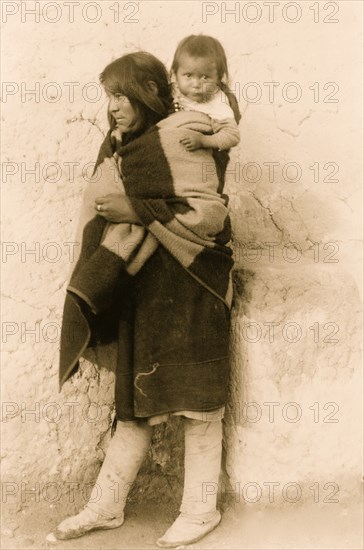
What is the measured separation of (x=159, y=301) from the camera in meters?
2.43

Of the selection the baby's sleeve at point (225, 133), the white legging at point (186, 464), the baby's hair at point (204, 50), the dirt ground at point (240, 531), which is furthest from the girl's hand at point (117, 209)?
the dirt ground at point (240, 531)

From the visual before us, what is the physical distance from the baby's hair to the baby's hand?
22 centimetres

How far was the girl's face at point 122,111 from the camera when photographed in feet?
7.90

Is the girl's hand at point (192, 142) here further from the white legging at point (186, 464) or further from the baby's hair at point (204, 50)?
the white legging at point (186, 464)

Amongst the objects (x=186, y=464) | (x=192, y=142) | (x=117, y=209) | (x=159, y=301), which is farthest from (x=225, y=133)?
(x=186, y=464)

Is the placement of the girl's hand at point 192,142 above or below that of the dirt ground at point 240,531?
above

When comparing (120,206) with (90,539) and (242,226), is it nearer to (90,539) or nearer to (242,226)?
(242,226)

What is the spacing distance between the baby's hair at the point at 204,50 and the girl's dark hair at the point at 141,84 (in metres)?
0.06

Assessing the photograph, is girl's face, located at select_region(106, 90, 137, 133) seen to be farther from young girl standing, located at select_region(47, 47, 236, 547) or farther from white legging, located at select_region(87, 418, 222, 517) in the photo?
white legging, located at select_region(87, 418, 222, 517)

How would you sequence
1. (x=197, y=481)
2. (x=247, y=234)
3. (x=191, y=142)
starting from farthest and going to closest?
(x=247, y=234)
(x=197, y=481)
(x=191, y=142)

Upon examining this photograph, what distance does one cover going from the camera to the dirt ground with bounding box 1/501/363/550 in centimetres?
255

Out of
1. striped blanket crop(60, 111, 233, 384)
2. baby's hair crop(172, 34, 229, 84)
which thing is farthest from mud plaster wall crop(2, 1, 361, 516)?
baby's hair crop(172, 34, 229, 84)

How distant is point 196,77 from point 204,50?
80mm

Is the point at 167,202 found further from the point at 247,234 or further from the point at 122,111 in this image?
the point at 247,234
